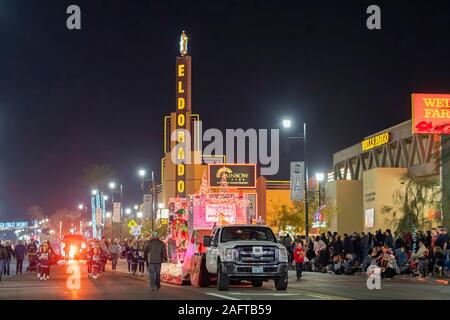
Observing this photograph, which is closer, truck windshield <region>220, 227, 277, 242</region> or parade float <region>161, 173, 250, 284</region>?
truck windshield <region>220, 227, 277, 242</region>

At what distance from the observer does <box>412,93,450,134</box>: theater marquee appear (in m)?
43.8

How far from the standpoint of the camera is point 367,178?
2312 inches

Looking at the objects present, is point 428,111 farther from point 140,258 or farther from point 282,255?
point 282,255

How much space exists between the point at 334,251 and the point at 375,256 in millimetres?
4135

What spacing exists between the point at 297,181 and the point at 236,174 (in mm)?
41171

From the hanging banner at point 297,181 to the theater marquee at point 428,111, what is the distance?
10290mm

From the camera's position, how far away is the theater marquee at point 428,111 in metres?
43.8

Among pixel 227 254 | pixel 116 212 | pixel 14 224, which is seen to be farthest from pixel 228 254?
pixel 14 224

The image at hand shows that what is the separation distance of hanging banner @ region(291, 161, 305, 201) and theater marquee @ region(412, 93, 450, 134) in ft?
33.8

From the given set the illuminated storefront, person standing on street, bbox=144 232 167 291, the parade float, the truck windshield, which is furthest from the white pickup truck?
the illuminated storefront

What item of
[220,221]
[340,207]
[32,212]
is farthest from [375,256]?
[32,212]

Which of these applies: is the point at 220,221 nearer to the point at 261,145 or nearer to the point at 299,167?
the point at 299,167

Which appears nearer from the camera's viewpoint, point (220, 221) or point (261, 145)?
point (220, 221)

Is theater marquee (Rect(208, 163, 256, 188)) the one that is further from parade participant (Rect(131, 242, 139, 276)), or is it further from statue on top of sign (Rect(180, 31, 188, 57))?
parade participant (Rect(131, 242, 139, 276))
